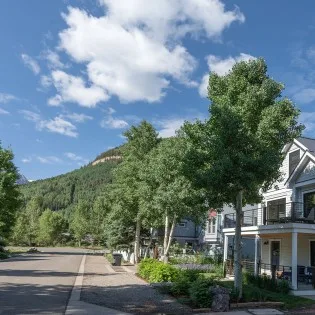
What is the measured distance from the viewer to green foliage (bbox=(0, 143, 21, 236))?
2012 inches

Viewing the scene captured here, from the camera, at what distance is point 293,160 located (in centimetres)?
2638

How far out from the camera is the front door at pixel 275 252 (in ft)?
87.0

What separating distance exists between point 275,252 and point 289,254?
1997 millimetres

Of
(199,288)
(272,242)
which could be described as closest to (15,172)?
(272,242)

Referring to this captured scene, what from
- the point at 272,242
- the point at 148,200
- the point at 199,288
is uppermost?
the point at 148,200

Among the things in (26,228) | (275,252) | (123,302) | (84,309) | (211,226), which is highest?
(26,228)

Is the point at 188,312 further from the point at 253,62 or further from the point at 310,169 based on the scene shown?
the point at 310,169

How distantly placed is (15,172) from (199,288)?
44.6 meters

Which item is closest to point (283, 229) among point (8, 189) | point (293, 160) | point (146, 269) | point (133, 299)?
point (293, 160)

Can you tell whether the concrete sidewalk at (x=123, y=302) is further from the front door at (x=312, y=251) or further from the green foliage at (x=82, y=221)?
the green foliage at (x=82, y=221)

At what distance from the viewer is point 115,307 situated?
13.2 meters

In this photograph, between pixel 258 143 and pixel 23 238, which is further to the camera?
pixel 23 238

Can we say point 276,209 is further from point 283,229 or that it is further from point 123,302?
point 123,302

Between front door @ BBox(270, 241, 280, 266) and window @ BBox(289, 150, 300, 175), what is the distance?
4646 mm
